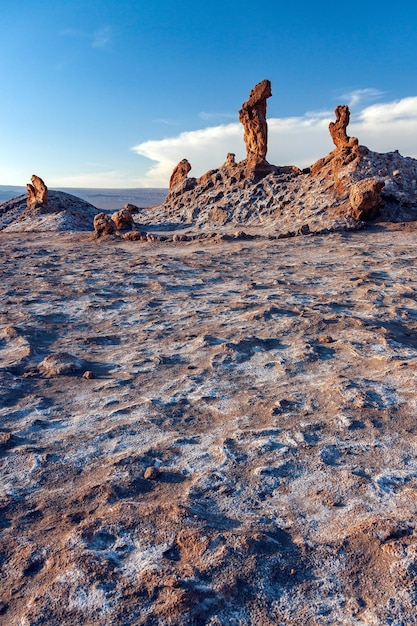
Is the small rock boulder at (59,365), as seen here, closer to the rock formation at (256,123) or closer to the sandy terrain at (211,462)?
the sandy terrain at (211,462)

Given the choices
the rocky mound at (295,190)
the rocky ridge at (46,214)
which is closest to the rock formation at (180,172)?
the rocky mound at (295,190)

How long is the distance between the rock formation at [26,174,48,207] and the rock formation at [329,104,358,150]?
9.04 m

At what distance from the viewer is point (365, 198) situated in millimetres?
10305

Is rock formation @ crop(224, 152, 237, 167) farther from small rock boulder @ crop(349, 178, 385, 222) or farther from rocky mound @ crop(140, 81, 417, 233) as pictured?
small rock boulder @ crop(349, 178, 385, 222)

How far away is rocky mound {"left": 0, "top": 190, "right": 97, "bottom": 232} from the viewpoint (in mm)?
14289

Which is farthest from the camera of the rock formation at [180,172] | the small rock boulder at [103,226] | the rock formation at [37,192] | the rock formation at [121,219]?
the rock formation at [37,192]

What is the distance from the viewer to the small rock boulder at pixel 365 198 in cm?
1024

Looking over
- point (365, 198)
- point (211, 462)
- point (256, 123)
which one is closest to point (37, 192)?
point (256, 123)

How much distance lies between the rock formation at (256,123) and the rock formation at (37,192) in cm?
672

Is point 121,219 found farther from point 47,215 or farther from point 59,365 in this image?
point 59,365

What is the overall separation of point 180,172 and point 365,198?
7119mm

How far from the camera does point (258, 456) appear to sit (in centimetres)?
238

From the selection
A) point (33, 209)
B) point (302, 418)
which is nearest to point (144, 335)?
point (302, 418)

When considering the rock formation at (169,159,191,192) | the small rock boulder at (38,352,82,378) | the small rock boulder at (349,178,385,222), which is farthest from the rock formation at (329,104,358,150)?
the small rock boulder at (38,352,82,378)
